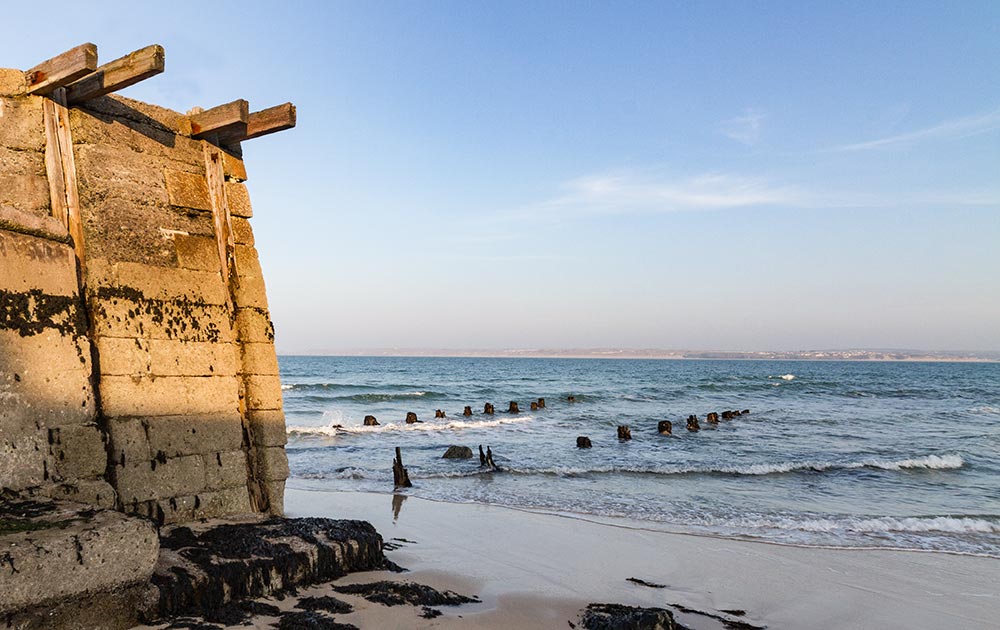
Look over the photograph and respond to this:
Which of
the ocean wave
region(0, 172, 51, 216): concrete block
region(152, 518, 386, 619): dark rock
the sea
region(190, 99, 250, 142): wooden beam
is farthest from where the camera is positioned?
the ocean wave

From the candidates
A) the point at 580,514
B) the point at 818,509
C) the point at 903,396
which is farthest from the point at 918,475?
the point at 903,396

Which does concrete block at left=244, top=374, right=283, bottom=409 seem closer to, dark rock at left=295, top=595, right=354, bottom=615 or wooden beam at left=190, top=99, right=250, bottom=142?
dark rock at left=295, top=595, right=354, bottom=615

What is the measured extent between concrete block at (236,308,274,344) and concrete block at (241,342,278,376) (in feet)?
0.24

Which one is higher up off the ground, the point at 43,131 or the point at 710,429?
the point at 43,131

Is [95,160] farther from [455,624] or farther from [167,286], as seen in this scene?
[455,624]

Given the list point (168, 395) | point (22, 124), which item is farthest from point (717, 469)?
point (22, 124)

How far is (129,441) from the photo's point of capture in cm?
612

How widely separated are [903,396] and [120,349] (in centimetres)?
5638

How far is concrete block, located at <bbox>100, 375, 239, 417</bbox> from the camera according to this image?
609 cm

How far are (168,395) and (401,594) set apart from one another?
2.98 meters

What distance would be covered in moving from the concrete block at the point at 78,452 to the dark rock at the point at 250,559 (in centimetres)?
86

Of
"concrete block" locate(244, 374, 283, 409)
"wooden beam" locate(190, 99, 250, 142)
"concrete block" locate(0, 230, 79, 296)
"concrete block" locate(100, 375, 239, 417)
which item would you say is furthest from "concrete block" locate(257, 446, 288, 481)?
"wooden beam" locate(190, 99, 250, 142)

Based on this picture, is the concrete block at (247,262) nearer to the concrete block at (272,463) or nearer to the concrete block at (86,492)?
the concrete block at (272,463)

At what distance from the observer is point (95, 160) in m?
6.52
